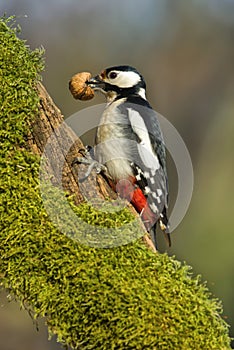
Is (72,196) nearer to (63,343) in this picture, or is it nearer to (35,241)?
(35,241)

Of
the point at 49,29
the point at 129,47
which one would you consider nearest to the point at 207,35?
the point at 129,47

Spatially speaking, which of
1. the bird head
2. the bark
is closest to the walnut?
the bird head

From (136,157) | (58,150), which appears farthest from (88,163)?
(136,157)

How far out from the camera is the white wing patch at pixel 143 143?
3678 millimetres

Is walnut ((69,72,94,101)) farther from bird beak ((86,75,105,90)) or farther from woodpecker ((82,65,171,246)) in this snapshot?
woodpecker ((82,65,171,246))

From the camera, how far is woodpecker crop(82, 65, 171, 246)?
3551mm

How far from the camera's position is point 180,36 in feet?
57.3

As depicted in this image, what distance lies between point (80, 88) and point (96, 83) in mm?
131

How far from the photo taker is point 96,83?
4004 mm

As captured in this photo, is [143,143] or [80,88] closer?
[143,143]

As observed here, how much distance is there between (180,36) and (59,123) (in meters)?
14.8

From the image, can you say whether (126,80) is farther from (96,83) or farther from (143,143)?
(143,143)

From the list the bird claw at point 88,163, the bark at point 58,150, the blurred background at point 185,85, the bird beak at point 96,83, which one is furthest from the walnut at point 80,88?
the blurred background at point 185,85

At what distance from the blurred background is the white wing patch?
7837 millimetres
